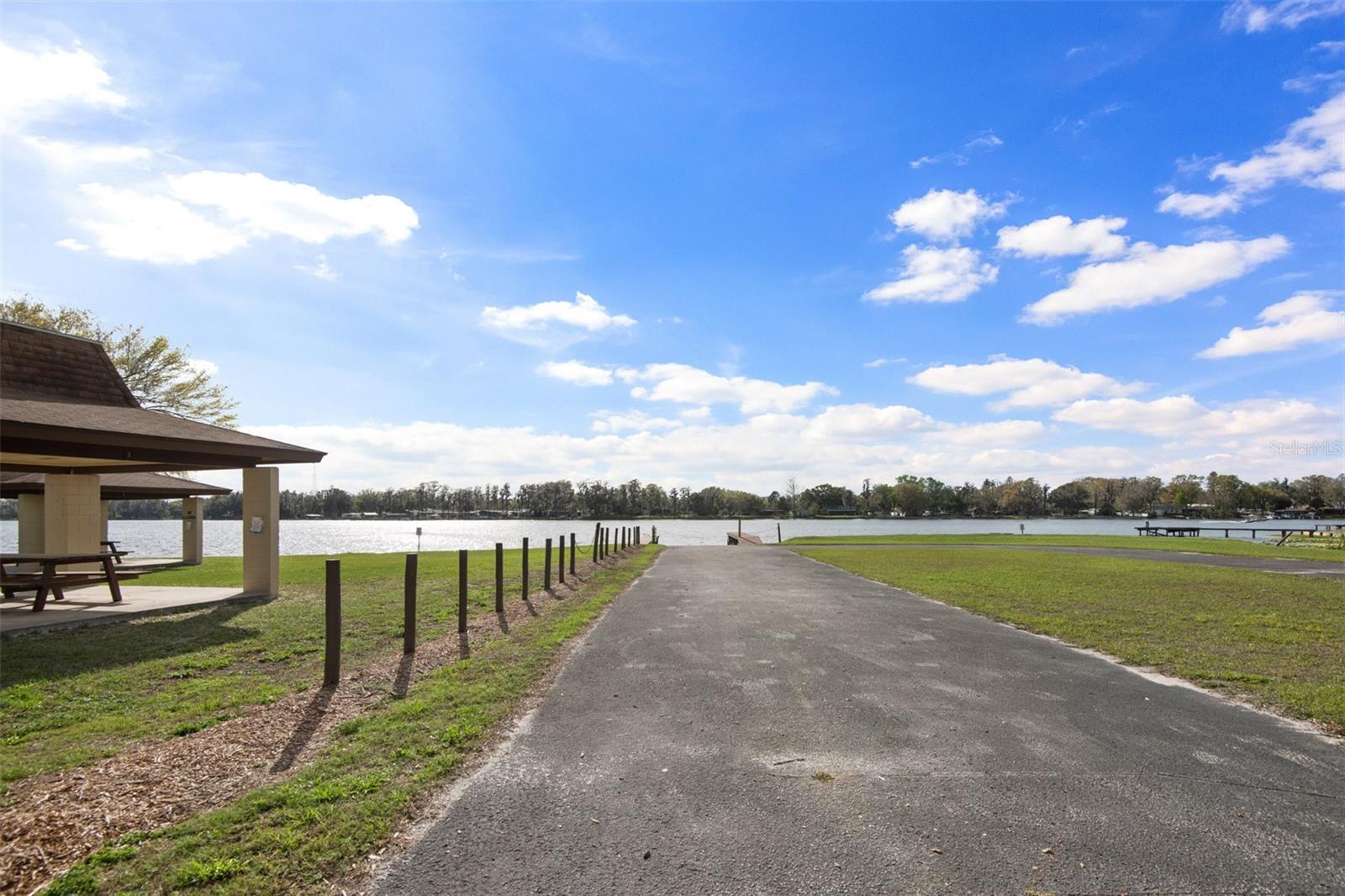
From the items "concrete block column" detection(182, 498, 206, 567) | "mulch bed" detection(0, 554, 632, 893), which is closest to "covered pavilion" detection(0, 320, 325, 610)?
"concrete block column" detection(182, 498, 206, 567)

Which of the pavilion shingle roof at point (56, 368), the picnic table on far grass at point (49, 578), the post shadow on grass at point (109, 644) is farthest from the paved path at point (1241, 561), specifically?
the pavilion shingle roof at point (56, 368)

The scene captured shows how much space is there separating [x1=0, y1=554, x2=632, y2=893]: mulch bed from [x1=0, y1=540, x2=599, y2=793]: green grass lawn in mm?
297

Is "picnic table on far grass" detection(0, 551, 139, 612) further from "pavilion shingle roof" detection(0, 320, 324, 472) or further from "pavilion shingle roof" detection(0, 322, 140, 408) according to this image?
"pavilion shingle roof" detection(0, 322, 140, 408)

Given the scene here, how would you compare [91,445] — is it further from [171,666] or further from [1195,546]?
[1195,546]

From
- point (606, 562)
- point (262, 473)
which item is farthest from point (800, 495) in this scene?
point (262, 473)

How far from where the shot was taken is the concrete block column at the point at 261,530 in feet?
39.3

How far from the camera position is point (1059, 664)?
21.3ft

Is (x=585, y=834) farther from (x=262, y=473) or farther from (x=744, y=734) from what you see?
(x=262, y=473)

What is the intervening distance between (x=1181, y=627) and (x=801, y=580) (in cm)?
689

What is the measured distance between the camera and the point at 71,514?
14203mm

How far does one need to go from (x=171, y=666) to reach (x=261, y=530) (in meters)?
5.90

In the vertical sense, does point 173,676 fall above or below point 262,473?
below

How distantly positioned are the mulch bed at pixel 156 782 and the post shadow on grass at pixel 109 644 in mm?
2981

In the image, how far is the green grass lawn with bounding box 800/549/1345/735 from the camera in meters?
5.92
